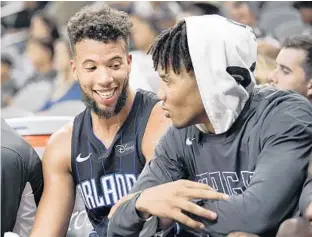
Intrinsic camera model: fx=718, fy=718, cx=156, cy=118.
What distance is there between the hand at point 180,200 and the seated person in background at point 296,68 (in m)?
1.34

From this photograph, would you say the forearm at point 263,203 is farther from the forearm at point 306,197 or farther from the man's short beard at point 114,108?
the man's short beard at point 114,108

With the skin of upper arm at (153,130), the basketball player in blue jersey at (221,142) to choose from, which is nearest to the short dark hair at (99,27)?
Answer: the skin of upper arm at (153,130)

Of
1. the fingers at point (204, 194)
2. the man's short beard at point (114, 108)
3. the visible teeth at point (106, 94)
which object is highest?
the visible teeth at point (106, 94)

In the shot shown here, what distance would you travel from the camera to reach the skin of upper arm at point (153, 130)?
2.40 meters

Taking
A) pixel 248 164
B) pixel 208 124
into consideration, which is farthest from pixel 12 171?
pixel 248 164

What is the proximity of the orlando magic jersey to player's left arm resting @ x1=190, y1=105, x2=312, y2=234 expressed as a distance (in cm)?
73

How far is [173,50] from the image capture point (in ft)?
6.04

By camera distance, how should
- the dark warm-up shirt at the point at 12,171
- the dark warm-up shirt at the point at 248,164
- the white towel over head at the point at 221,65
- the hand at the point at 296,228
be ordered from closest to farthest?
the hand at the point at 296,228 < the dark warm-up shirt at the point at 248,164 < the white towel over head at the point at 221,65 < the dark warm-up shirt at the point at 12,171

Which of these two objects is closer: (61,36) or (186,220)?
(186,220)

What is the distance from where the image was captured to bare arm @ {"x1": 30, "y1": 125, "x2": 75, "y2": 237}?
244cm

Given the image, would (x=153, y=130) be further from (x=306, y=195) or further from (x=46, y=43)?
(x=46, y=43)

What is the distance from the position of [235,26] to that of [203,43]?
0.12 m

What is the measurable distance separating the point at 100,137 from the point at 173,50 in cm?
76

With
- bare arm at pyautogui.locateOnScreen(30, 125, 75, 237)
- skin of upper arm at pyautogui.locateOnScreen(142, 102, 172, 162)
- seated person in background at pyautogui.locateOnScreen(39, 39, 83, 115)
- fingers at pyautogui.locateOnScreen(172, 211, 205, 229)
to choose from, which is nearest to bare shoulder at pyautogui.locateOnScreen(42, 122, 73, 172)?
bare arm at pyautogui.locateOnScreen(30, 125, 75, 237)
